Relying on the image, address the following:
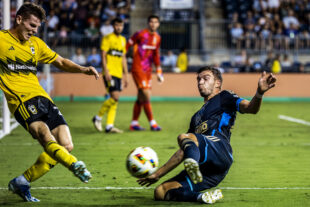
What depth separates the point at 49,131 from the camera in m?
5.65

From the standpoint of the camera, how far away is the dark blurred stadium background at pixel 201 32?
23.5 metres

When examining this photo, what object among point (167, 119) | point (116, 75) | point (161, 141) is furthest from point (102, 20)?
point (161, 141)

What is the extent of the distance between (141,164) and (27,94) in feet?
4.39

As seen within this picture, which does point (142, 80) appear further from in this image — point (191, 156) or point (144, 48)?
point (191, 156)

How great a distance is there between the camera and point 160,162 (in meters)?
8.49

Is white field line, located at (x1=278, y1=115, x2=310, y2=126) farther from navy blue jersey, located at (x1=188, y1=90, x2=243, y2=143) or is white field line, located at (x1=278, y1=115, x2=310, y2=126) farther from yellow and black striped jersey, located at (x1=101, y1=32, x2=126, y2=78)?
navy blue jersey, located at (x1=188, y1=90, x2=243, y2=143)

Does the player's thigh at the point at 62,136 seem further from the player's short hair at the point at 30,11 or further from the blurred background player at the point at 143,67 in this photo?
the blurred background player at the point at 143,67

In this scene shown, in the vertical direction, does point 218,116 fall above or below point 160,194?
above

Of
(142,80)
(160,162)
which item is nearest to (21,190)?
(160,162)

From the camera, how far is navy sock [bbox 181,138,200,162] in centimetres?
520

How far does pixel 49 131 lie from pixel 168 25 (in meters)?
19.5

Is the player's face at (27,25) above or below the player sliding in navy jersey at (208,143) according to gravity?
above

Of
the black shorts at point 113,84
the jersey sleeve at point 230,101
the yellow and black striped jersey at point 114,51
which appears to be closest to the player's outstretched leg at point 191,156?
the jersey sleeve at point 230,101

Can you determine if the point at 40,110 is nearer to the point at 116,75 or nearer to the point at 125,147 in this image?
the point at 125,147
